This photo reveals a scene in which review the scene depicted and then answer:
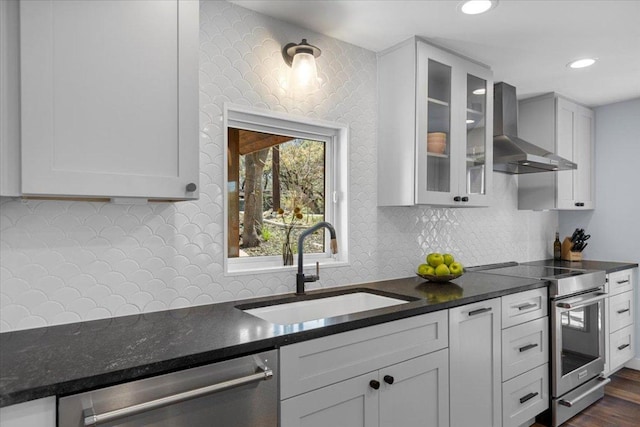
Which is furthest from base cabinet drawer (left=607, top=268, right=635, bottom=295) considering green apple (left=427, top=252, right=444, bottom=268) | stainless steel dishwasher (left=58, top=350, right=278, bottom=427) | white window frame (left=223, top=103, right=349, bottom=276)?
stainless steel dishwasher (left=58, top=350, right=278, bottom=427)

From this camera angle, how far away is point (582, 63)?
2.73m

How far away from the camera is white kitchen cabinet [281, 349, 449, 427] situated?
1.45m

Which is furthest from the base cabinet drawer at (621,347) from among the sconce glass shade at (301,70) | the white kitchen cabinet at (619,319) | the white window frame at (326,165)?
the sconce glass shade at (301,70)

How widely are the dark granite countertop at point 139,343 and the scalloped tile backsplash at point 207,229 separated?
97 millimetres

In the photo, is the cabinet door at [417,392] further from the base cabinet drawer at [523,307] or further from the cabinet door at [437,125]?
the cabinet door at [437,125]

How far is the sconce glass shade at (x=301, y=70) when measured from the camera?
2.09 meters

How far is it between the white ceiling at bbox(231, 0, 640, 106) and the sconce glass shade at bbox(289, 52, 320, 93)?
0.70 feet

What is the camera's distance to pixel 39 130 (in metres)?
1.21

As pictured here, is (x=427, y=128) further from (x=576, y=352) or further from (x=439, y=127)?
(x=576, y=352)

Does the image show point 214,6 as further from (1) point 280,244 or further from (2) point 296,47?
(1) point 280,244

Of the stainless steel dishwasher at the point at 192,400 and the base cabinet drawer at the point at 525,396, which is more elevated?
the stainless steel dishwasher at the point at 192,400

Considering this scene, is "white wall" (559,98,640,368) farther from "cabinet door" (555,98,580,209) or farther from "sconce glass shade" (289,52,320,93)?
"sconce glass shade" (289,52,320,93)

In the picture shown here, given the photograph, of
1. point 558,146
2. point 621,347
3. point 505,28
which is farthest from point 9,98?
point 621,347

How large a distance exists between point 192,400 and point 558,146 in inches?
136
